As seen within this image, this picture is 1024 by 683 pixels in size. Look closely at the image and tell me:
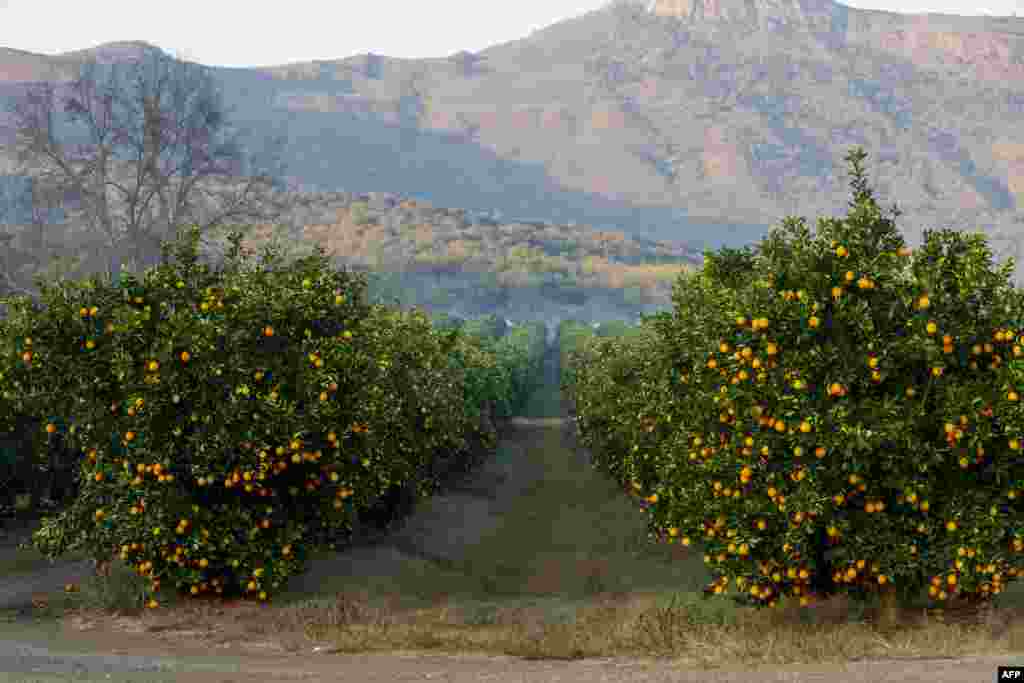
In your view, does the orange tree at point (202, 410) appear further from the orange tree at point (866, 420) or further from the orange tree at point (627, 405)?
the orange tree at point (866, 420)

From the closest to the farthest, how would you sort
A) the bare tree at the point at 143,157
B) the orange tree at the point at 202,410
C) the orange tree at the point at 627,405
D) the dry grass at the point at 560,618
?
the dry grass at the point at 560,618
the orange tree at the point at 202,410
the orange tree at the point at 627,405
the bare tree at the point at 143,157

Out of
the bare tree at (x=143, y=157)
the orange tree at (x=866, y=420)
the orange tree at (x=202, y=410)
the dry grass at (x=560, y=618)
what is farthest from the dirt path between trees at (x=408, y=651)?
the bare tree at (x=143, y=157)

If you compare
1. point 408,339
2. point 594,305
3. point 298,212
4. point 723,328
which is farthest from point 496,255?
point 723,328

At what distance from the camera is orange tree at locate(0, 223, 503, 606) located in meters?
16.2

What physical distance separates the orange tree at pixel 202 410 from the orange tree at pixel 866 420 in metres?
5.07

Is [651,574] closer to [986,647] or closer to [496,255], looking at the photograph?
[986,647]

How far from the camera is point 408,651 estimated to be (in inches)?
583

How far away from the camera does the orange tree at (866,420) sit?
14.4 m

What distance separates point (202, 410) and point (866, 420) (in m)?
8.28

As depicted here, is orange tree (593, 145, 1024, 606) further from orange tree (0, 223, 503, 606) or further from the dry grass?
orange tree (0, 223, 503, 606)

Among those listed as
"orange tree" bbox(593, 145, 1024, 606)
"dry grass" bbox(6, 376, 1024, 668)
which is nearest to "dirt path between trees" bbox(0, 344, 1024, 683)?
"dry grass" bbox(6, 376, 1024, 668)

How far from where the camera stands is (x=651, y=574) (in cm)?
2447

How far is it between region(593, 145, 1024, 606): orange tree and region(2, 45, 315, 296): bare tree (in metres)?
39.4

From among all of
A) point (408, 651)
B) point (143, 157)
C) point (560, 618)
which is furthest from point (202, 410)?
point (143, 157)
